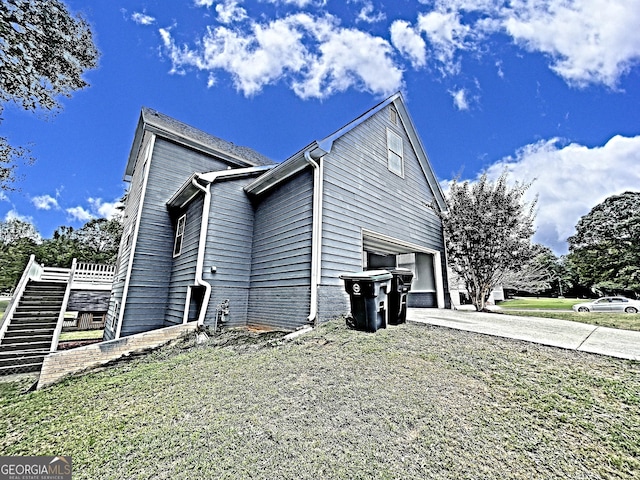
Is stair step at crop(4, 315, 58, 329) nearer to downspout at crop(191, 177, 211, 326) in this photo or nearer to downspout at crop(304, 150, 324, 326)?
downspout at crop(191, 177, 211, 326)

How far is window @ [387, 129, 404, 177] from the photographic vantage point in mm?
9227

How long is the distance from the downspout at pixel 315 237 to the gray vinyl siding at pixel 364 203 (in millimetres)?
151

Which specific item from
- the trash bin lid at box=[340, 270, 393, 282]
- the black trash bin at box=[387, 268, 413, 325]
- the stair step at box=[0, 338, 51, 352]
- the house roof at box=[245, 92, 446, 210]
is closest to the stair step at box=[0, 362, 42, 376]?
the stair step at box=[0, 338, 51, 352]

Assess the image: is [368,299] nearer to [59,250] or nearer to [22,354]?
[22,354]

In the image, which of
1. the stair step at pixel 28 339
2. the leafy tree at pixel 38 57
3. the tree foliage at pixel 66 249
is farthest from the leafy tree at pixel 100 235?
the leafy tree at pixel 38 57

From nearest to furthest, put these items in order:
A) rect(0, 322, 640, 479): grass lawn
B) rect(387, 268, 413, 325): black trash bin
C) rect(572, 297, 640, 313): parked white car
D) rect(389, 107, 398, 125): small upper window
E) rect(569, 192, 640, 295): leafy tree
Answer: rect(0, 322, 640, 479): grass lawn, rect(387, 268, 413, 325): black trash bin, rect(389, 107, 398, 125): small upper window, rect(572, 297, 640, 313): parked white car, rect(569, 192, 640, 295): leafy tree

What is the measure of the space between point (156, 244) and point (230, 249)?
11.8ft

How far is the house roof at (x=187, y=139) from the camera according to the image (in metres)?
10.0

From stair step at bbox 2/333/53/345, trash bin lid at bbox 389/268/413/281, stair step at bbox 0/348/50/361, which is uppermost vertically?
trash bin lid at bbox 389/268/413/281

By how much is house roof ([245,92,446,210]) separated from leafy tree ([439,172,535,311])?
6.37 feet

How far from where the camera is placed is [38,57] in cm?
691

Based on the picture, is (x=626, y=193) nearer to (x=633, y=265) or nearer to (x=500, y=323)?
(x=633, y=265)

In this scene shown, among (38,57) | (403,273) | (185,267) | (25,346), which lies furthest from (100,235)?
(403,273)

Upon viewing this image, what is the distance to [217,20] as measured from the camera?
11648mm
